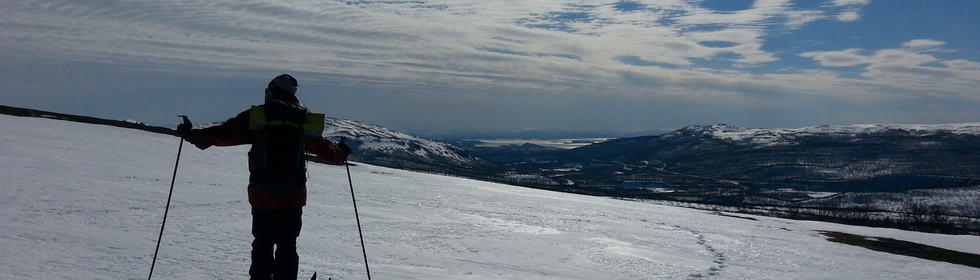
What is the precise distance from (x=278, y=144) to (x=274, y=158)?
0.18 metres

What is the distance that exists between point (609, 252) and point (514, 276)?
22.8 ft

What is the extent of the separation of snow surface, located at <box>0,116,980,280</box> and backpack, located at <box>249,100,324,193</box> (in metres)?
2.87

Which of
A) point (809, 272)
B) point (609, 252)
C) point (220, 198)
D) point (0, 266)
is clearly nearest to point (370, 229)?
point (220, 198)

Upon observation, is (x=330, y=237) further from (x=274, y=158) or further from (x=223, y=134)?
(x=223, y=134)

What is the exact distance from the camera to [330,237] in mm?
14273

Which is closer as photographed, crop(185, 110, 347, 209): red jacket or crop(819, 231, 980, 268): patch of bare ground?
crop(185, 110, 347, 209): red jacket

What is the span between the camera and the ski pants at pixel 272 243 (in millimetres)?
7160

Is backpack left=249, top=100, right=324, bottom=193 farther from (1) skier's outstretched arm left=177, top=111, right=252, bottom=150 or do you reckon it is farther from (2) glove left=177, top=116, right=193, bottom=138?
(2) glove left=177, top=116, right=193, bottom=138

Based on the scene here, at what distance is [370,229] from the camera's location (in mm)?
17172

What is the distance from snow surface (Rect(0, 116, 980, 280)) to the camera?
380 inches

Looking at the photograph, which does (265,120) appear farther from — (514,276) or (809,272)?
(809,272)

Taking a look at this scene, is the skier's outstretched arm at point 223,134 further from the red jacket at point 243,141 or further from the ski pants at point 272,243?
the ski pants at point 272,243

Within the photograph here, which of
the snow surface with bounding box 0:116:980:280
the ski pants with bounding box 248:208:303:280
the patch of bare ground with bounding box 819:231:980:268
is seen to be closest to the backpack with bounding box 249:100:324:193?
the ski pants with bounding box 248:208:303:280

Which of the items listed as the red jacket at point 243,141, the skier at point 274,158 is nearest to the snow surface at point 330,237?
the skier at point 274,158
